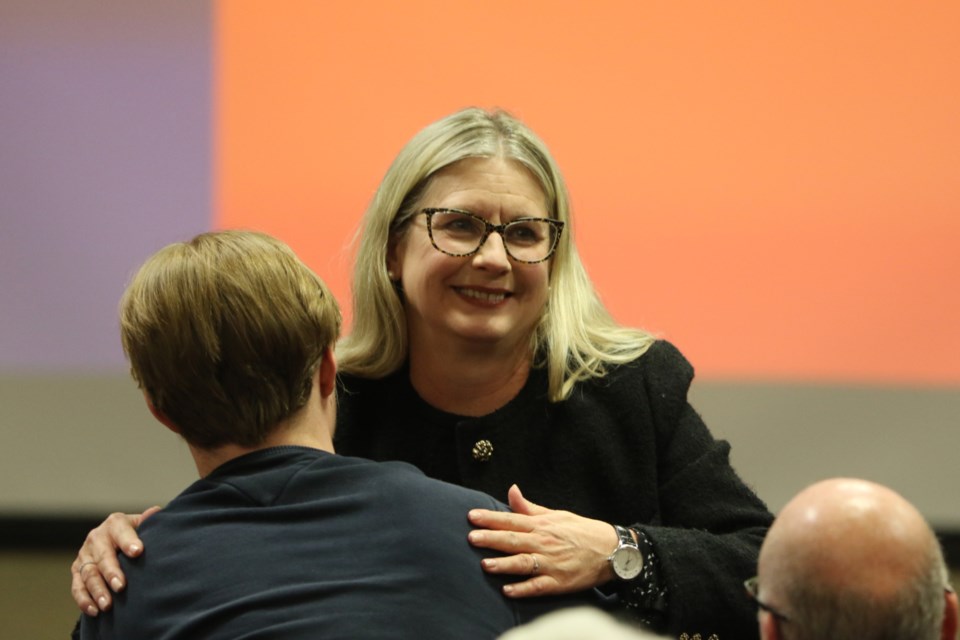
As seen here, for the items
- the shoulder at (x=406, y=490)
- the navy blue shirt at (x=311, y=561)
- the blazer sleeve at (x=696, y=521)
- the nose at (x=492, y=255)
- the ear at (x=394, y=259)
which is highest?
the nose at (x=492, y=255)

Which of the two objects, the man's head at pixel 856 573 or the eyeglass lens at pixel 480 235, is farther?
the eyeglass lens at pixel 480 235

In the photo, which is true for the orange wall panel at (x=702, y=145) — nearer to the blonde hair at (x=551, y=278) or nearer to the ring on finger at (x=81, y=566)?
the blonde hair at (x=551, y=278)

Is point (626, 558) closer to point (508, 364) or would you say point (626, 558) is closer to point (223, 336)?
point (508, 364)

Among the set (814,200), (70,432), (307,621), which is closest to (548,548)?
(307,621)

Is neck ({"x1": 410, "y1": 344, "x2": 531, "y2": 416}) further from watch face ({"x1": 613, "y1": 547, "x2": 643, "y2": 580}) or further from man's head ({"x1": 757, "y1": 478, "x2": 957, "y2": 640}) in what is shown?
man's head ({"x1": 757, "y1": 478, "x2": 957, "y2": 640})

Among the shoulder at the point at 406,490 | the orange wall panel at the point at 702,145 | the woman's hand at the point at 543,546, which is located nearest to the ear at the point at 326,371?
the shoulder at the point at 406,490

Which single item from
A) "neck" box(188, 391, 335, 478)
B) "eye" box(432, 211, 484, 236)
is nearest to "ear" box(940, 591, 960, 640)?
"neck" box(188, 391, 335, 478)

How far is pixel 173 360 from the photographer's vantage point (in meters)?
1.40

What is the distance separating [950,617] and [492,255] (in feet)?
3.47

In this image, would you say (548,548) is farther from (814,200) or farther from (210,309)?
(814,200)

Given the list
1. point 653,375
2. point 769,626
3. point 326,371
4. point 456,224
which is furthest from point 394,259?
point 769,626

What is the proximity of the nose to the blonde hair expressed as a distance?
132 mm

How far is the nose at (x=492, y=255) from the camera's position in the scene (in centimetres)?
197

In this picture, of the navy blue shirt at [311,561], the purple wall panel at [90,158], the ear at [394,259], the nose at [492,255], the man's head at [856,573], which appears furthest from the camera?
the purple wall panel at [90,158]
